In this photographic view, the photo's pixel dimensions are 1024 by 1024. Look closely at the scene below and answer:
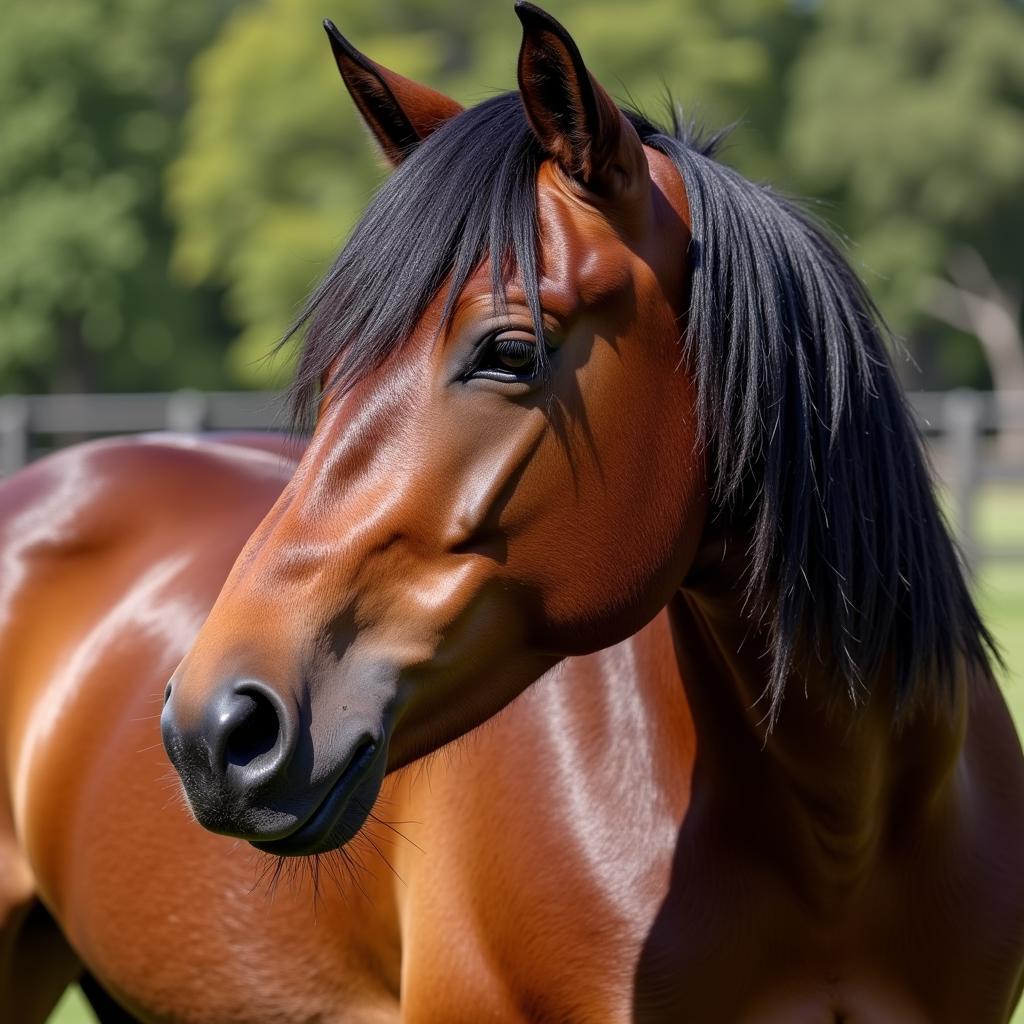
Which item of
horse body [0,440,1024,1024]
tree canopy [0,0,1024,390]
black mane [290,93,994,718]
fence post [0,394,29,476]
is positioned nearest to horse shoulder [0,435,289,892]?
horse body [0,440,1024,1024]

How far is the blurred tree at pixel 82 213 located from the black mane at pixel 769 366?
36407mm

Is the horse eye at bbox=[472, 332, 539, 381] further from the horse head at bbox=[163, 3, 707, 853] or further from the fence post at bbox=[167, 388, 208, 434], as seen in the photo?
the fence post at bbox=[167, 388, 208, 434]

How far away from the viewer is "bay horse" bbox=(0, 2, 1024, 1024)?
194cm

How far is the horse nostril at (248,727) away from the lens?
1812mm

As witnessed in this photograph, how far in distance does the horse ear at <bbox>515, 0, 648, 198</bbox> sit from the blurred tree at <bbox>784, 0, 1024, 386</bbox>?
1474 inches

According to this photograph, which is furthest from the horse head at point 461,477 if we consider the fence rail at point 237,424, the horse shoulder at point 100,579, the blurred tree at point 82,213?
the blurred tree at point 82,213

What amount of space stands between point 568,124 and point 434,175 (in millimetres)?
194

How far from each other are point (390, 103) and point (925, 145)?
39451 millimetres

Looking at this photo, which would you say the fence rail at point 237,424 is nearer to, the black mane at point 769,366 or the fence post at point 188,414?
the fence post at point 188,414

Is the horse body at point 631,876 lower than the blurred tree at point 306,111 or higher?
higher

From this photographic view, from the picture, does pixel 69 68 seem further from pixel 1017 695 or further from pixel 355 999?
pixel 355 999

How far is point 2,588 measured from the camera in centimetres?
357

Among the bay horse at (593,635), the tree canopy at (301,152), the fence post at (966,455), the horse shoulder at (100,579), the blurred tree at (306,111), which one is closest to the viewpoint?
the bay horse at (593,635)

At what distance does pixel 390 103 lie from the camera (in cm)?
→ 232
